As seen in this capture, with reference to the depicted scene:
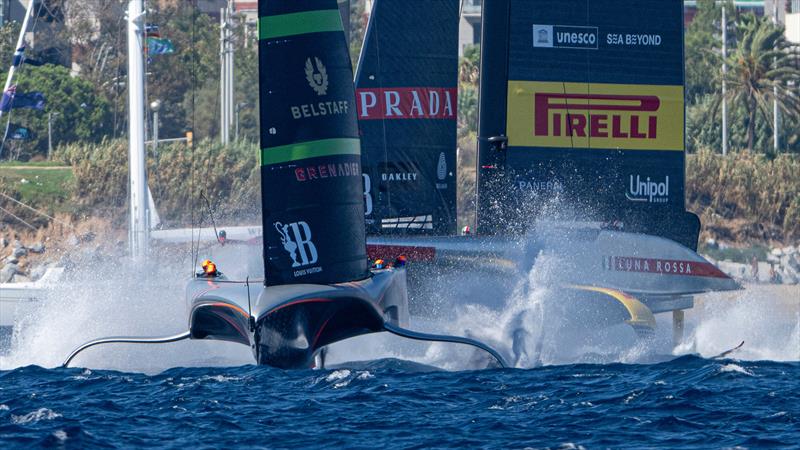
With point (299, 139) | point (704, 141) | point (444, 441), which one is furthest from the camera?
point (704, 141)

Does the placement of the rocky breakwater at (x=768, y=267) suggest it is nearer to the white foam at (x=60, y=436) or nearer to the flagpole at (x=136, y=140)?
the flagpole at (x=136, y=140)

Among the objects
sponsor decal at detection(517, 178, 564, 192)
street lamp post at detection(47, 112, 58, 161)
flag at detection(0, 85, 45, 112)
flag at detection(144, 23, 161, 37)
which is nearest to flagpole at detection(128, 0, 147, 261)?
flag at detection(144, 23, 161, 37)

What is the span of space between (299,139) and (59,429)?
15.5ft

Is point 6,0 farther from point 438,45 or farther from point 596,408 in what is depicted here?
point 596,408

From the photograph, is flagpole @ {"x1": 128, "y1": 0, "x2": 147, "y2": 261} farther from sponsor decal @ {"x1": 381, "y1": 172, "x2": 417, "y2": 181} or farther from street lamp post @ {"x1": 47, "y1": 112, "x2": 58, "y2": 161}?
street lamp post @ {"x1": 47, "y1": 112, "x2": 58, "y2": 161}

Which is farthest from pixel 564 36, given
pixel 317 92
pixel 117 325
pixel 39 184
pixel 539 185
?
pixel 39 184

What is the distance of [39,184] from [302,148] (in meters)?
22.3

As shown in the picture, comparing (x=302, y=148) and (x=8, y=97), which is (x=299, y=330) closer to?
(x=302, y=148)

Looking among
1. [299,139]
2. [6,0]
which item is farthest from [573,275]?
[6,0]

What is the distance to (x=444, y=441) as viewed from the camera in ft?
39.2

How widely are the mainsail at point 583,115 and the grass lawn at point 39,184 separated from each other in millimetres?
17058

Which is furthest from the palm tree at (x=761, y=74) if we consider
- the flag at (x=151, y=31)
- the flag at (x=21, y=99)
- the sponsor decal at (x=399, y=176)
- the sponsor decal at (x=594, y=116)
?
the flag at (x=21, y=99)

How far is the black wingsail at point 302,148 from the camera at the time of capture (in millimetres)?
15570

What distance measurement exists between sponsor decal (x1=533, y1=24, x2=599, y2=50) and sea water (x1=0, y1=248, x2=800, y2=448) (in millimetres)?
4185
